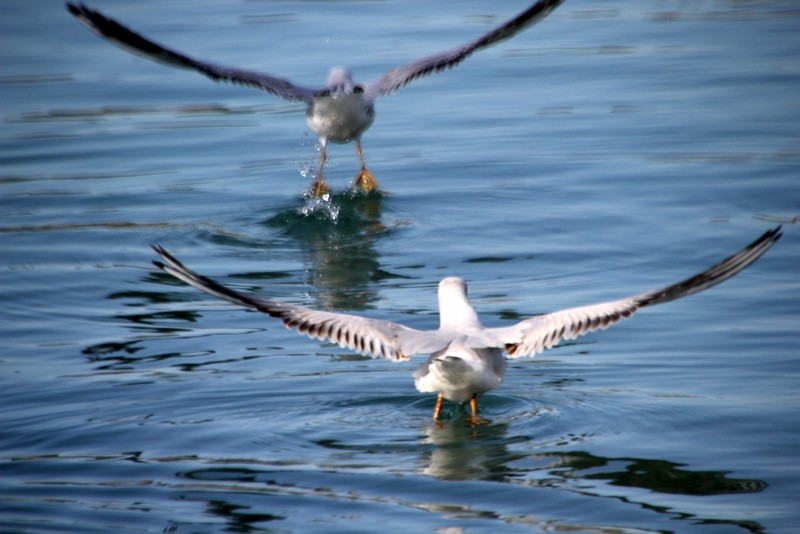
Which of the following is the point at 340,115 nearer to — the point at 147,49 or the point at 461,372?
the point at 147,49

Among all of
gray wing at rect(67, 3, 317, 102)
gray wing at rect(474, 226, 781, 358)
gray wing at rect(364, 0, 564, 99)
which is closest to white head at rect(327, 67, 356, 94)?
gray wing at rect(364, 0, 564, 99)

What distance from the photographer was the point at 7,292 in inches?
438

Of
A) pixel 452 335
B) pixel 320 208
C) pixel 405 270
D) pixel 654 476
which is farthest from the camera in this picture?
pixel 320 208

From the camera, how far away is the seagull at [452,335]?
763cm

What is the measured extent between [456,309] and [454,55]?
5.08 meters

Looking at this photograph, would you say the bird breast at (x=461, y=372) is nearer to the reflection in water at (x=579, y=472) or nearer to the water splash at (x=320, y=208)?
the reflection in water at (x=579, y=472)

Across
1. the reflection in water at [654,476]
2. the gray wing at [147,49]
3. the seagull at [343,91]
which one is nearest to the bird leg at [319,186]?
the seagull at [343,91]

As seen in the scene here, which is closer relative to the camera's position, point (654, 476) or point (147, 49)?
point (654, 476)

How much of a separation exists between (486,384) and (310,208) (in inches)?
225

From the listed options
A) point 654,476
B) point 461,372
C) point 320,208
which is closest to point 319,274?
point 320,208

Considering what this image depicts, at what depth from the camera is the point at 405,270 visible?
11.5m

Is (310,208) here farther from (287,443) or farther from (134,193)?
(287,443)

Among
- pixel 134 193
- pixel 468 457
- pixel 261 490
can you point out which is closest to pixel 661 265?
pixel 468 457

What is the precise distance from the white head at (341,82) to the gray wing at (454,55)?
0.83 feet
